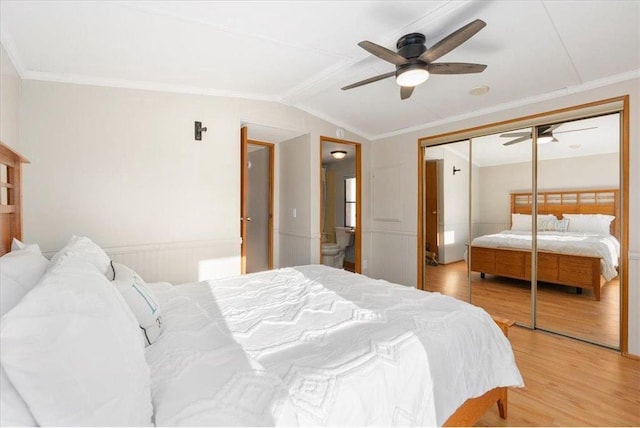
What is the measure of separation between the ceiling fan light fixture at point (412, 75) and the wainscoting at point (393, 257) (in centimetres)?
248

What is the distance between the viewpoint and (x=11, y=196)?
1824mm

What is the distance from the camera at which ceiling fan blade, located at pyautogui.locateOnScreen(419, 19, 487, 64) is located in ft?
5.50

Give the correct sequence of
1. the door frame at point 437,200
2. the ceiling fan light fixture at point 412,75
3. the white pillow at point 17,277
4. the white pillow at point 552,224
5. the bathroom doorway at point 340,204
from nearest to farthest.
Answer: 1. the white pillow at point 17,277
2. the ceiling fan light fixture at point 412,75
3. the white pillow at point 552,224
4. the door frame at point 437,200
5. the bathroom doorway at point 340,204

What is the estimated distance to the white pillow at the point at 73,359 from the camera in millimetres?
629

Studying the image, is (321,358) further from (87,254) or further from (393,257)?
(393,257)

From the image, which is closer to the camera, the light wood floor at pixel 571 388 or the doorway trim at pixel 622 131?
the light wood floor at pixel 571 388

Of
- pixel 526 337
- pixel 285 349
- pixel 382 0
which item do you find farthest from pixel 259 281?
pixel 526 337

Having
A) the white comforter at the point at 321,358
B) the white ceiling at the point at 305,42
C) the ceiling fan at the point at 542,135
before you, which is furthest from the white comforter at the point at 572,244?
the white comforter at the point at 321,358

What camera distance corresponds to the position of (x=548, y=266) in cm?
309

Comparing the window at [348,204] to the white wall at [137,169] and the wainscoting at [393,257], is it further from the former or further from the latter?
the white wall at [137,169]

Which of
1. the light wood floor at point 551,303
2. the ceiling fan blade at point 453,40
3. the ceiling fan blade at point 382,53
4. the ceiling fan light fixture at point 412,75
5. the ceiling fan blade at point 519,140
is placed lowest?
the light wood floor at point 551,303

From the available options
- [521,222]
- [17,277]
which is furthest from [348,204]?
[17,277]

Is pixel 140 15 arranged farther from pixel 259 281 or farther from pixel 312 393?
pixel 312 393

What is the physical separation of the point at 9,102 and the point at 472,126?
4271 millimetres
